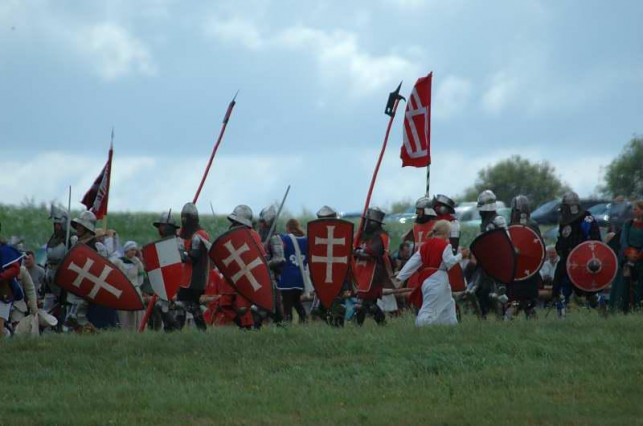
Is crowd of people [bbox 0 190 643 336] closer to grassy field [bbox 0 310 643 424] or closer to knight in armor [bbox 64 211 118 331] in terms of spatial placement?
knight in armor [bbox 64 211 118 331]

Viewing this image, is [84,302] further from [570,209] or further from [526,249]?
[570,209]

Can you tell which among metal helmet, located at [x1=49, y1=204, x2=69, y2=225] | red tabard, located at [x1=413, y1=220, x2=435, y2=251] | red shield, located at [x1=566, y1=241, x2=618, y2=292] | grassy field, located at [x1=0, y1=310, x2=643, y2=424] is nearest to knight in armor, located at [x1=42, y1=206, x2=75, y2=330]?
metal helmet, located at [x1=49, y1=204, x2=69, y2=225]

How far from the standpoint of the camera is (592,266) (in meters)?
18.4

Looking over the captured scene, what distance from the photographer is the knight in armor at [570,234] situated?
18766mm

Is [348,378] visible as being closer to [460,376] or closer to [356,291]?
[460,376]

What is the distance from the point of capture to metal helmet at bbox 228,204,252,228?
1764cm

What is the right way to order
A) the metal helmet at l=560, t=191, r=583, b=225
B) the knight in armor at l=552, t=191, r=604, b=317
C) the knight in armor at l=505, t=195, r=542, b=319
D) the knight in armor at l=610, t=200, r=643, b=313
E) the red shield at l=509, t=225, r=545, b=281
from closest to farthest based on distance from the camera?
the red shield at l=509, t=225, r=545, b=281
the knight in armor at l=505, t=195, r=542, b=319
the knight in armor at l=610, t=200, r=643, b=313
the knight in armor at l=552, t=191, r=604, b=317
the metal helmet at l=560, t=191, r=583, b=225

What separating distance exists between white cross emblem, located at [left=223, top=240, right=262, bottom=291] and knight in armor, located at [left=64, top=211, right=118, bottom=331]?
1656mm

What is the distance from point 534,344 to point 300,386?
267cm

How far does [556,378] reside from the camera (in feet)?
44.3

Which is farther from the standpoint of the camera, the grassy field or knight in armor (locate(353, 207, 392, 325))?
knight in armor (locate(353, 207, 392, 325))

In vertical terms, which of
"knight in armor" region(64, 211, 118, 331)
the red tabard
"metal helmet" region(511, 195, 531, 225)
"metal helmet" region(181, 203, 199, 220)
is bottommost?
"knight in armor" region(64, 211, 118, 331)

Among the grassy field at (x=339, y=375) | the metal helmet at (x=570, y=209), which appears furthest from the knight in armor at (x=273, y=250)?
the metal helmet at (x=570, y=209)

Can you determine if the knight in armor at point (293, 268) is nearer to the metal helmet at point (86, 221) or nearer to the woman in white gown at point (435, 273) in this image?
the metal helmet at point (86, 221)
